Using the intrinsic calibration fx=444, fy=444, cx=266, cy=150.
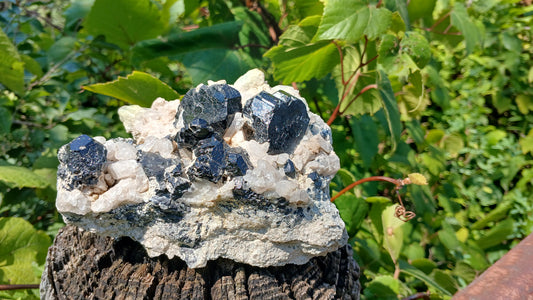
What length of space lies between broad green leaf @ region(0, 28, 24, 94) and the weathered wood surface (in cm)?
78

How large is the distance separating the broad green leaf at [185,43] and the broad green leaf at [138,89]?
0.30 meters

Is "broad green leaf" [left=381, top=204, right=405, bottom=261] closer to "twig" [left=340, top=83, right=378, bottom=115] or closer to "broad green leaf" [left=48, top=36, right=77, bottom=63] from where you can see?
"twig" [left=340, top=83, right=378, bottom=115]

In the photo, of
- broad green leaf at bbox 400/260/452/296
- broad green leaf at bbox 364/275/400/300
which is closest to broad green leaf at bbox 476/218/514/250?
broad green leaf at bbox 400/260/452/296

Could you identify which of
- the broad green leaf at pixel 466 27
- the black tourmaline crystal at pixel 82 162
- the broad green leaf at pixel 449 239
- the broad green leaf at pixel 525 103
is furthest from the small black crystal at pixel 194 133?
the broad green leaf at pixel 525 103

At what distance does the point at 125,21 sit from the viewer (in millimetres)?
1476

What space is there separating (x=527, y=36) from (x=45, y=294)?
114 inches

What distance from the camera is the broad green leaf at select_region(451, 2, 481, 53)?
1.50m

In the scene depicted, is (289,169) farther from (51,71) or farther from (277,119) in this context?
(51,71)

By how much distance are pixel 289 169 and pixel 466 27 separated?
3.61ft

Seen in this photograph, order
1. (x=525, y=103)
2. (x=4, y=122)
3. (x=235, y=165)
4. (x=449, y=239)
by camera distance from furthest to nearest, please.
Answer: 1. (x=525, y=103)
2. (x=449, y=239)
3. (x=4, y=122)
4. (x=235, y=165)

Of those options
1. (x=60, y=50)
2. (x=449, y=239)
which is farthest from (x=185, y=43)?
(x=449, y=239)

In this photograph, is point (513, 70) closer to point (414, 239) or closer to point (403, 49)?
point (414, 239)

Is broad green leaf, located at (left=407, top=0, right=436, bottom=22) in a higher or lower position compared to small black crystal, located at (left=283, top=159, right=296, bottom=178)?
lower

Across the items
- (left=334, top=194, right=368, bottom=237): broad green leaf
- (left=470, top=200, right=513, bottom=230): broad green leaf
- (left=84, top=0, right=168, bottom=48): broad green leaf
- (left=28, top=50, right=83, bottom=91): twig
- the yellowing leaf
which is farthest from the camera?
(left=470, top=200, right=513, bottom=230): broad green leaf
